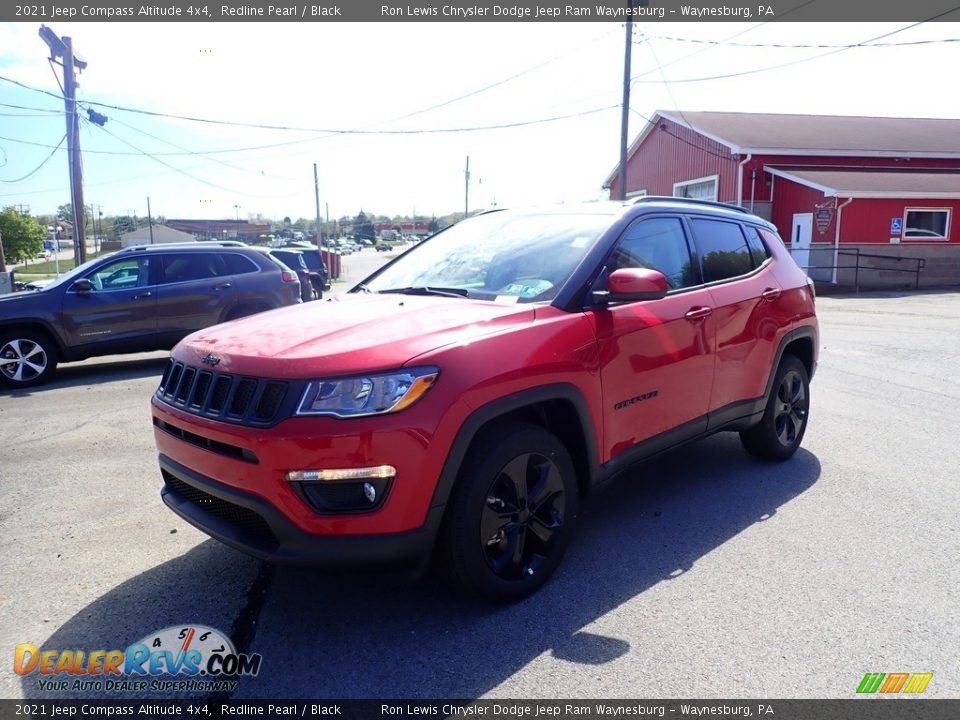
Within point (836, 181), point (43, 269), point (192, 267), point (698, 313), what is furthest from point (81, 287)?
point (43, 269)

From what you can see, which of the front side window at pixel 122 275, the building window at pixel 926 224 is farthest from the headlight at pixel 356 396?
the building window at pixel 926 224

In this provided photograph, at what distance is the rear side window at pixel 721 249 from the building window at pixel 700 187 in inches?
934

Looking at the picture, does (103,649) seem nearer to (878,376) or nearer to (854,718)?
(854,718)

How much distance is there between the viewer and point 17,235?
5128 cm

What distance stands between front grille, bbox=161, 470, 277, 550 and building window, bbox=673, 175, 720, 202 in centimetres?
2661

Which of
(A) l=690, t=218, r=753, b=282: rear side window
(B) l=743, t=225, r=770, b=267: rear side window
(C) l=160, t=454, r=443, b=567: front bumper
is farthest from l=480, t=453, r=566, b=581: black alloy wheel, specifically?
(B) l=743, t=225, r=770, b=267: rear side window

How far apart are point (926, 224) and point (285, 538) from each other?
88.1ft

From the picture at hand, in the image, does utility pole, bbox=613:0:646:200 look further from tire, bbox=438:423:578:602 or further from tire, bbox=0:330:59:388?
tire, bbox=438:423:578:602

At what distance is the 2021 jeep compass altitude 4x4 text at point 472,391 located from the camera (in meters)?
2.68

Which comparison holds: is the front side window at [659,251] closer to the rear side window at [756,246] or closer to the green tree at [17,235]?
the rear side window at [756,246]

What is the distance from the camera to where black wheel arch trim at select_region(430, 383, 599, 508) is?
281cm

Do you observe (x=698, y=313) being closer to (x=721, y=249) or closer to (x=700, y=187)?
(x=721, y=249)

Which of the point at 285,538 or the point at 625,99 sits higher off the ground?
the point at 625,99

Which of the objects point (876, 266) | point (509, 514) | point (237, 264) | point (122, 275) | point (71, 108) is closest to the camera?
point (509, 514)
